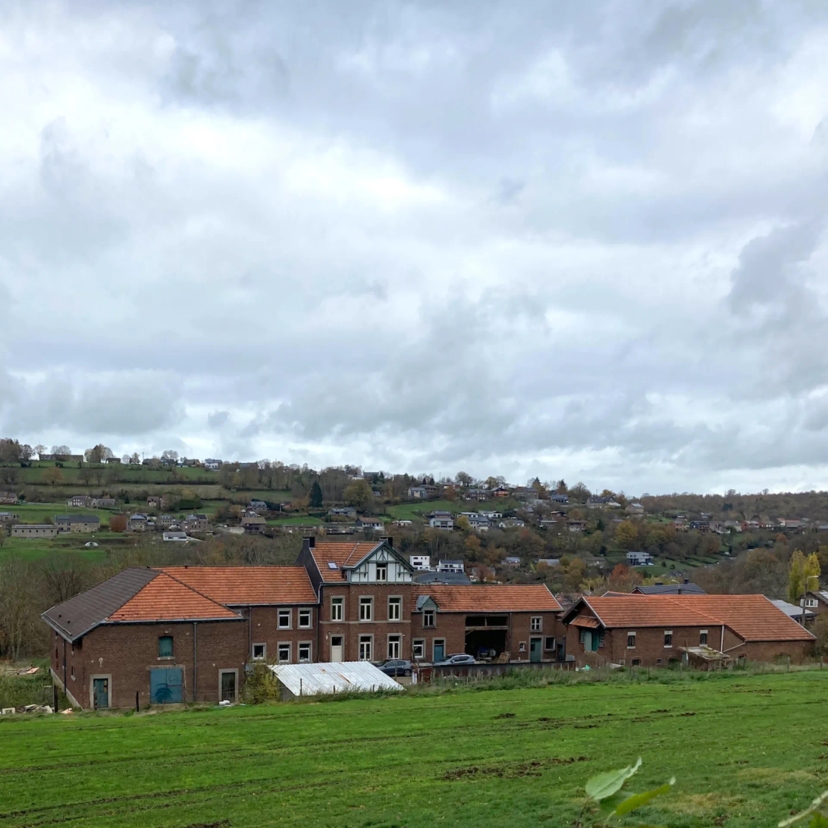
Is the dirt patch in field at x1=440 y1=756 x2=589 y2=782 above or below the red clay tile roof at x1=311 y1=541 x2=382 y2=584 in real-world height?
below

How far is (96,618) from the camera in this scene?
134ft

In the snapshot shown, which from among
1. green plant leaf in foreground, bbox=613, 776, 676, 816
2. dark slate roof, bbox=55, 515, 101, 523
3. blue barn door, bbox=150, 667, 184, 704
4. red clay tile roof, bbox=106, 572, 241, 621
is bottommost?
blue barn door, bbox=150, 667, 184, 704

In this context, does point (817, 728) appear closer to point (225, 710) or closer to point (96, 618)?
point (225, 710)

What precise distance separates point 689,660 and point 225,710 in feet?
97.0

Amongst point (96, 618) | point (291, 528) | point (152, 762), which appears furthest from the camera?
point (291, 528)

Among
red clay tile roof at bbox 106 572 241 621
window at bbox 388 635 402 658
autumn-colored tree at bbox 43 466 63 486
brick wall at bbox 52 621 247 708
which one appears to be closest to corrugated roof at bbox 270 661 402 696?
brick wall at bbox 52 621 247 708

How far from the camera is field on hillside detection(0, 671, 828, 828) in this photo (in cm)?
1633

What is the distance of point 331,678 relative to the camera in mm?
39219

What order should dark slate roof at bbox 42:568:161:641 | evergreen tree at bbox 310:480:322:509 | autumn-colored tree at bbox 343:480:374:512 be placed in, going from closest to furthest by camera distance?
1. dark slate roof at bbox 42:568:161:641
2. evergreen tree at bbox 310:480:322:509
3. autumn-colored tree at bbox 343:480:374:512

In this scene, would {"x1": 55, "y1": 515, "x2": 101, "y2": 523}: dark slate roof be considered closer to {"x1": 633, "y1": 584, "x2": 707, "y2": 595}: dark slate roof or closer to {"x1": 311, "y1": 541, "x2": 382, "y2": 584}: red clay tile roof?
{"x1": 633, "y1": 584, "x2": 707, "y2": 595}: dark slate roof

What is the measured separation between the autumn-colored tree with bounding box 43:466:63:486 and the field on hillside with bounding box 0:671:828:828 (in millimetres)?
129969

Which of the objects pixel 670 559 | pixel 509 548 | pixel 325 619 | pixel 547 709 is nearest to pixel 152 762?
pixel 547 709

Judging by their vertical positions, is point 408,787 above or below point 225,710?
above

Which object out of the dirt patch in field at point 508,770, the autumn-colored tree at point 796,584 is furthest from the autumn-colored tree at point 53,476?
the dirt patch in field at point 508,770
